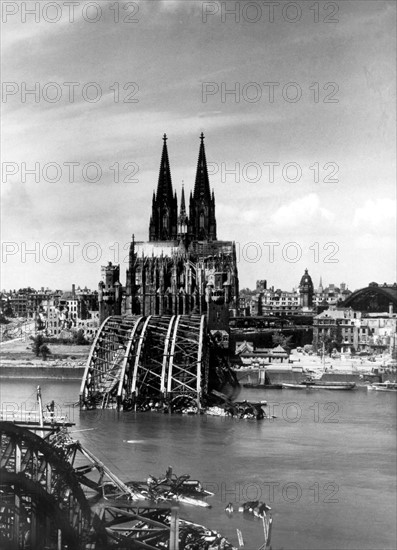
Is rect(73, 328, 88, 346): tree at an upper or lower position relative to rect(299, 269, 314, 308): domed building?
lower

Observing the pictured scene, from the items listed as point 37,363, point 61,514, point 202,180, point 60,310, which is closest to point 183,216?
point 202,180

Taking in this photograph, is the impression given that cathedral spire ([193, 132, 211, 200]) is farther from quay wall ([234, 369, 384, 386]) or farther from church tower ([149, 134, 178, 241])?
quay wall ([234, 369, 384, 386])

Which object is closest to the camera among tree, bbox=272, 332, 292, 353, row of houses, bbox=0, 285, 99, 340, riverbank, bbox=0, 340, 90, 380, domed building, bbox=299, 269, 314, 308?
riverbank, bbox=0, 340, 90, 380

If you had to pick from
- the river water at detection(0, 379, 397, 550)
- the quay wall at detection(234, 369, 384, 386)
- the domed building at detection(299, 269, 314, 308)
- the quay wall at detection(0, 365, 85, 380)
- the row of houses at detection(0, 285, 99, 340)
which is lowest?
the river water at detection(0, 379, 397, 550)

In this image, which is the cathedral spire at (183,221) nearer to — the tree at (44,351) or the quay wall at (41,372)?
the tree at (44,351)

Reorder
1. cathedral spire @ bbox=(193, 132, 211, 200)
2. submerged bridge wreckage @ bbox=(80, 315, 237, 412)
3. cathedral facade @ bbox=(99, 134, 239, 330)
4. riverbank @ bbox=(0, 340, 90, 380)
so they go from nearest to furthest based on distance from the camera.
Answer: submerged bridge wreckage @ bbox=(80, 315, 237, 412) < riverbank @ bbox=(0, 340, 90, 380) < cathedral facade @ bbox=(99, 134, 239, 330) < cathedral spire @ bbox=(193, 132, 211, 200)

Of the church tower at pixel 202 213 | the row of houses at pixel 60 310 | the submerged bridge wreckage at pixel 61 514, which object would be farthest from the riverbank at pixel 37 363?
the submerged bridge wreckage at pixel 61 514

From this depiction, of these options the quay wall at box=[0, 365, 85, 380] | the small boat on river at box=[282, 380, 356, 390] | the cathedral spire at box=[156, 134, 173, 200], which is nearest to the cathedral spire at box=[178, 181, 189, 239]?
A: the cathedral spire at box=[156, 134, 173, 200]
